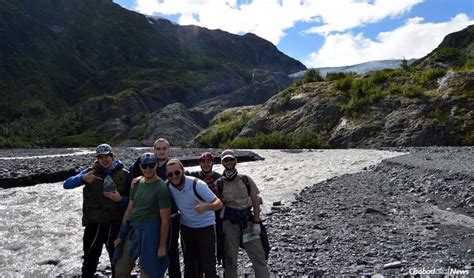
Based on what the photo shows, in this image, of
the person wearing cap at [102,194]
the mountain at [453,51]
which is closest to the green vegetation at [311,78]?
the mountain at [453,51]

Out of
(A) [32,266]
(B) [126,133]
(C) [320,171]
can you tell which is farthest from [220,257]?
(B) [126,133]

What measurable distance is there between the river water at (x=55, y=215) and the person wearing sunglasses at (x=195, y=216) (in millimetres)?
3926

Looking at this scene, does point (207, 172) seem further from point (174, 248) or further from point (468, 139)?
point (468, 139)

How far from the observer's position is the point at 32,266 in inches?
432

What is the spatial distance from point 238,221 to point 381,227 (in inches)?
233

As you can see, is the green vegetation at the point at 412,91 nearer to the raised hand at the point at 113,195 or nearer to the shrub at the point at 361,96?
the shrub at the point at 361,96

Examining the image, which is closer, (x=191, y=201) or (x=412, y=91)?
(x=191, y=201)

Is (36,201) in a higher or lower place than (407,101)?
lower

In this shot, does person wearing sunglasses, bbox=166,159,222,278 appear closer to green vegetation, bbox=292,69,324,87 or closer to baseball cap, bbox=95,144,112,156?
baseball cap, bbox=95,144,112,156

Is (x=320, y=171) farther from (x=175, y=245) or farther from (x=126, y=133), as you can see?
(x=126, y=133)

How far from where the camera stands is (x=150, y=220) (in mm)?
6875

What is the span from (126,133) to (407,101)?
80.3 metres

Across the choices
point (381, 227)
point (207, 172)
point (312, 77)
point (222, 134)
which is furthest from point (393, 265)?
point (312, 77)

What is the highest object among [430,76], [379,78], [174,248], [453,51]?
[453,51]
